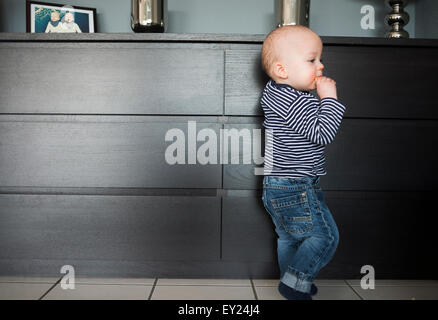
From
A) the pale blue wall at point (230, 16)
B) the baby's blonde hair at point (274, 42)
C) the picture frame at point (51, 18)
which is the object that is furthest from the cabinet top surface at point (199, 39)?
the pale blue wall at point (230, 16)

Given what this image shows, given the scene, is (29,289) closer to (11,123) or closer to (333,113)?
(11,123)

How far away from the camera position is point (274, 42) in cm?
113

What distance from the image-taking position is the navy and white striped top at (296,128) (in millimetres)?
1075

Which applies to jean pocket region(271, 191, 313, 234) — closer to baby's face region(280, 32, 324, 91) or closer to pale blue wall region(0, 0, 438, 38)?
baby's face region(280, 32, 324, 91)

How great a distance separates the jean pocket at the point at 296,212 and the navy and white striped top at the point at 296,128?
7 centimetres

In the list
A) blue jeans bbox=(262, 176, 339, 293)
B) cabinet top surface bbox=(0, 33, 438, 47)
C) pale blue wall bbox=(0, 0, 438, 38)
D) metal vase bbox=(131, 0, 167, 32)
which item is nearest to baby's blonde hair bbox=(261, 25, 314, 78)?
cabinet top surface bbox=(0, 33, 438, 47)

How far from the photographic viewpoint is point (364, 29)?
175 cm

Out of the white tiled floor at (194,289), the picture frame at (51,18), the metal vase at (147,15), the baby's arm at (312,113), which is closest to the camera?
the baby's arm at (312,113)

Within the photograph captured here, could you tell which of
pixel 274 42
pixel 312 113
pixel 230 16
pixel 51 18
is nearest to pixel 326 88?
pixel 312 113

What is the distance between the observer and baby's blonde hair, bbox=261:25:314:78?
111 cm

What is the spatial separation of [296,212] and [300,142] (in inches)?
8.0

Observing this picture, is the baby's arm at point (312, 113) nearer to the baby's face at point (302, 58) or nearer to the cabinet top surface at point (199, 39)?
the baby's face at point (302, 58)

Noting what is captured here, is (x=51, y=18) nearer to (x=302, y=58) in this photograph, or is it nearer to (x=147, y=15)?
(x=147, y=15)
